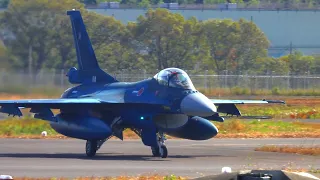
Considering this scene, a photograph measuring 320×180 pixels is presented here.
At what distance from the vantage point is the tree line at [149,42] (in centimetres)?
5028

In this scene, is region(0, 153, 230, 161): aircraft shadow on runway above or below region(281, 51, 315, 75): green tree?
above

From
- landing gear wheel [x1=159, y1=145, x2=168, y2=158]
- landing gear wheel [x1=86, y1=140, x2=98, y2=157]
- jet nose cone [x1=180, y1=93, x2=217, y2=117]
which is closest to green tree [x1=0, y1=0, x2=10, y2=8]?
landing gear wheel [x1=86, y1=140, x2=98, y2=157]

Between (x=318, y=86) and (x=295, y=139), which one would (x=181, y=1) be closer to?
(x=318, y=86)

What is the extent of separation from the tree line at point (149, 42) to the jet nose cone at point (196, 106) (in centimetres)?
2359

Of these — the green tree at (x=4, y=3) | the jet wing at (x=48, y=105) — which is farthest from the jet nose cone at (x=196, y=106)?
the green tree at (x=4, y=3)

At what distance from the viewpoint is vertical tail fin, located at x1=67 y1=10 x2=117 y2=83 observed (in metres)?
31.0

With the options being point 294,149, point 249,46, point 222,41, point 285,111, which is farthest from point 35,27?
point 249,46

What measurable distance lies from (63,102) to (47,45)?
24.9m

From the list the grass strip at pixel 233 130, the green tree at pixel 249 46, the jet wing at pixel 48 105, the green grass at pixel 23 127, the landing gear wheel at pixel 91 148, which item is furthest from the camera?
the green tree at pixel 249 46

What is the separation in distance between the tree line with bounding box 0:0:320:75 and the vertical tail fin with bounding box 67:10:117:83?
1646 centimetres

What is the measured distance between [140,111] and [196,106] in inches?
97.4

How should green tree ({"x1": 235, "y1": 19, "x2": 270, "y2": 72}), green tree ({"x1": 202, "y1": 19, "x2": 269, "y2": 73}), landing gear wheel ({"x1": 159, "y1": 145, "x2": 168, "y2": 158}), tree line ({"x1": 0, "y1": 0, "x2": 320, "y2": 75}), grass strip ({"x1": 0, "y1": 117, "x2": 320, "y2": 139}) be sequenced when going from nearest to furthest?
landing gear wheel ({"x1": 159, "y1": 145, "x2": 168, "y2": 158}) < grass strip ({"x1": 0, "y1": 117, "x2": 320, "y2": 139}) < tree line ({"x1": 0, "y1": 0, "x2": 320, "y2": 75}) < green tree ({"x1": 202, "y1": 19, "x2": 269, "y2": 73}) < green tree ({"x1": 235, "y1": 19, "x2": 270, "y2": 72})

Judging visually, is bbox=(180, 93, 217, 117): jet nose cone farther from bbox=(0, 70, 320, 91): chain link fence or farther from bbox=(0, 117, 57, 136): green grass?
bbox=(0, 70, 320, 91): chain link fence

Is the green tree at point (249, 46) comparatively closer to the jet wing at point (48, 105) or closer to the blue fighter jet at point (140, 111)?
the blue fighter jet at point (140, 111)
